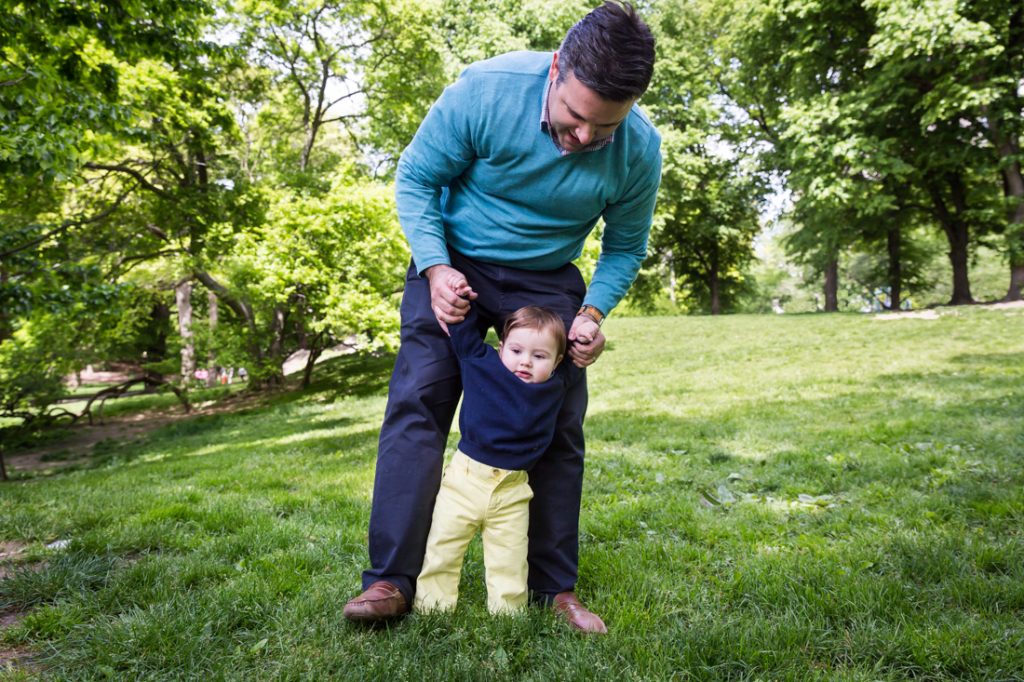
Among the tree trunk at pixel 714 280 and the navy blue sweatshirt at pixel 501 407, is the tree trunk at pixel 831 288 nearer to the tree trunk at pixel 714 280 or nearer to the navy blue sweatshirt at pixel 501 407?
the tree trunk at pixel 714 280

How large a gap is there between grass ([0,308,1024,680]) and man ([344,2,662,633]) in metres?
0.26

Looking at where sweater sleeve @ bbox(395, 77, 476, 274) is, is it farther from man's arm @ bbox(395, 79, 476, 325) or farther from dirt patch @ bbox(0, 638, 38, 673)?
dirt patch @ bbox(0, 638, 38, 673)

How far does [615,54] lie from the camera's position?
1.87 metres

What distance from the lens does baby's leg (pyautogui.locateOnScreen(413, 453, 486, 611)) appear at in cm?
235

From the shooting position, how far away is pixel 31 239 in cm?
752

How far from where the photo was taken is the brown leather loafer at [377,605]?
2.18m

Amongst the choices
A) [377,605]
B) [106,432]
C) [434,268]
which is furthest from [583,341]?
[106,432]

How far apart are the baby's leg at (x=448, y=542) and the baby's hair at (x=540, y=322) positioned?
0.58m

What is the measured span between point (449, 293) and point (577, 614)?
1.26m

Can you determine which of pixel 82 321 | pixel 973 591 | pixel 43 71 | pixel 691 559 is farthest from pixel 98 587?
pixel 82 321

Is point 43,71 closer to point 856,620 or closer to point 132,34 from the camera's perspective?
point 132,34

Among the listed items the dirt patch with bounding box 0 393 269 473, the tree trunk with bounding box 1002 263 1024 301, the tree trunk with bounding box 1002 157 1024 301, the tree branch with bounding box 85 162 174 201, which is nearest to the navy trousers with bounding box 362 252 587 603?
the dirt patch with bounding box 0 393 269 473

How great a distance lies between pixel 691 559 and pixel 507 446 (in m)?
1.30

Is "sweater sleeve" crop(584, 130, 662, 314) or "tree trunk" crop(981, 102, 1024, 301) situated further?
"tree trunk" crop(981, 102, 1024, 301)
